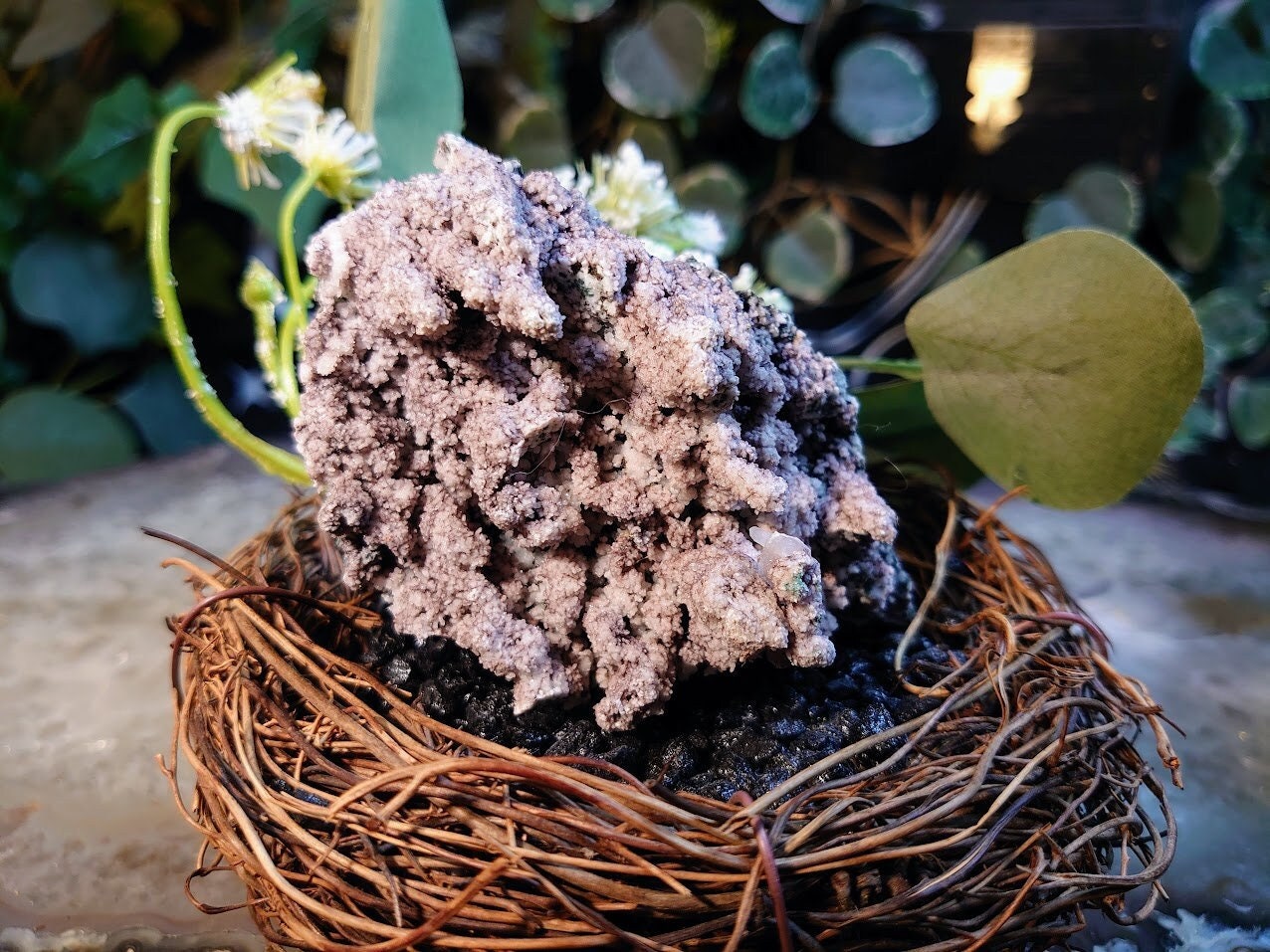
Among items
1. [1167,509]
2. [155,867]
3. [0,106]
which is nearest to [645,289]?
[155,867]

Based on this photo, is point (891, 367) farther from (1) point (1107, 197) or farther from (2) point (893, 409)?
(1) point (1107, 197)

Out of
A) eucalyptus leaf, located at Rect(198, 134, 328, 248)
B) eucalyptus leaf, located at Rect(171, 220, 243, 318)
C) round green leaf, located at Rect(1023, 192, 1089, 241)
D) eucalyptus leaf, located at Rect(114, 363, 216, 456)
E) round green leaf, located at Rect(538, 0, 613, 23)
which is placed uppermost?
round green leaf, located at Rect(538, 0, 613, 23)

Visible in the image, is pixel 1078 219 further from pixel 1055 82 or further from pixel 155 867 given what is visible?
pixel 155 867

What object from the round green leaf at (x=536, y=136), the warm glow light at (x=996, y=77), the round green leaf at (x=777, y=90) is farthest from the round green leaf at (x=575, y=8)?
the warm glow light at (x=996, y=77)

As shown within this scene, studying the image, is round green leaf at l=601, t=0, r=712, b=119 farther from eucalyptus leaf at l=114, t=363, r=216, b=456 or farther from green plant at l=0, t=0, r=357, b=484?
eucalyptus leaf at l=114, t=363, r=216, b=456

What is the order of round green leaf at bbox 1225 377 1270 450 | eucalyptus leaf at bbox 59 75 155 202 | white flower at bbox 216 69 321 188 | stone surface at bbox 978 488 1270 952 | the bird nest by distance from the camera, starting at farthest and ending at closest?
1. round green leaf at bbox 1225 377 1270 450
2. eucalyptus leaf at bbox 59 75 155 202
3. white flower at bbox 216 69 321 188
4. stone surface at bbox 978 488 1270 952
5. the bird nest

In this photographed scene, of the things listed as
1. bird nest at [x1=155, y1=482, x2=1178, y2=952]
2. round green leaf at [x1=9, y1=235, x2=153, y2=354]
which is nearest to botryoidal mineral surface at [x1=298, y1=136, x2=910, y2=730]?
bird nest at [x1=155, y1=482, x2=1178, y2=952]

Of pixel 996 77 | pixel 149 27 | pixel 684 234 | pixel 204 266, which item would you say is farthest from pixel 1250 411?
pixel 149 27
